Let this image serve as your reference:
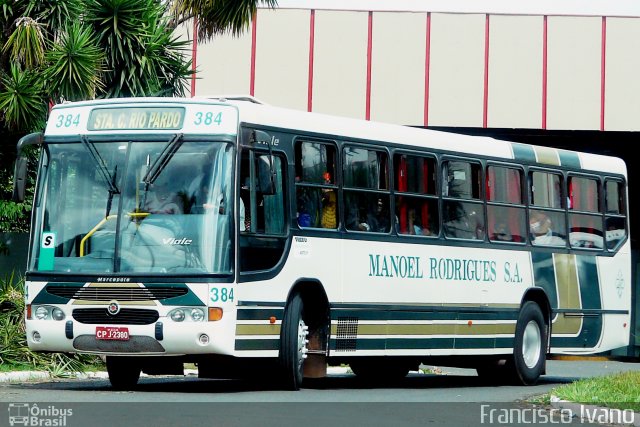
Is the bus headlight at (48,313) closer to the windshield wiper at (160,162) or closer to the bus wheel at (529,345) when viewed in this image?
the windshield wiper at (160,162)

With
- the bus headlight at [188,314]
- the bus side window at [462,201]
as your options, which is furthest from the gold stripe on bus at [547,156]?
the bus headlight at [188,314]

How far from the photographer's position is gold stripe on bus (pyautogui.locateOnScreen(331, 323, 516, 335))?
16078 millimetres

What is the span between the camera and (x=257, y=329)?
14.3 m

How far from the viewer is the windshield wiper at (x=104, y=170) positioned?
46.6 ft

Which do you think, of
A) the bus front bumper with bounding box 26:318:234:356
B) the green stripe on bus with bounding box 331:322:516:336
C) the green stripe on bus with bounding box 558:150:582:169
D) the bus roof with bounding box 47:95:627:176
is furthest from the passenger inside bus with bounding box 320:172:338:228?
the green stripe on bus with bounding box 558:150:582:169

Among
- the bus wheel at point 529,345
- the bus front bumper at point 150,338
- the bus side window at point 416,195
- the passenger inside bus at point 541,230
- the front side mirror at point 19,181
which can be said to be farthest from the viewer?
the passenger inside bus at point 541,230

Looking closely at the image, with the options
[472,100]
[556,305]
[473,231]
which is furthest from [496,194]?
[472,100]

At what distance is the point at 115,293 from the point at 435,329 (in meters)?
4.73

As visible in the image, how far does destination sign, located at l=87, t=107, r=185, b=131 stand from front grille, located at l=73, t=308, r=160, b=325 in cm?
189

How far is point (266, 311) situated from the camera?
14.4 metres

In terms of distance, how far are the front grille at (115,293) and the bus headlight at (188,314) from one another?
6.0 inches

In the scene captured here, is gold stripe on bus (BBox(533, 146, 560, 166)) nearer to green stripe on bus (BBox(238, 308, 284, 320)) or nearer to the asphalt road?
the asphalt road

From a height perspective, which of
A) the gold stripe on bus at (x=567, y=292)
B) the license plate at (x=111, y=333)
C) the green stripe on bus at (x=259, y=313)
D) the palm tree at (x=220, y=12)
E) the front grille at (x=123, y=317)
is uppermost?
the palm tree at (x=220, y=12)

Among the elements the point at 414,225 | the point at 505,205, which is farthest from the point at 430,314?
the point at 505,205
